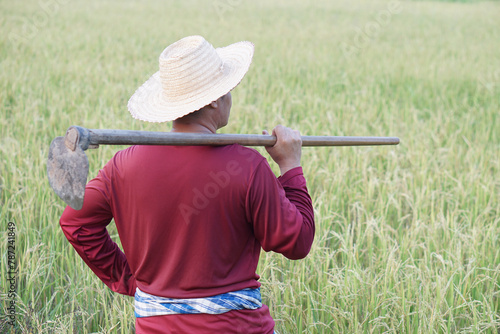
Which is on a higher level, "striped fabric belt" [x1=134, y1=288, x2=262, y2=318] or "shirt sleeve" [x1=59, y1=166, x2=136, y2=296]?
"shirt sleeve" [x1=59, y1=166, x2=136, y2=296]

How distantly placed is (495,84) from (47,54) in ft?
18.2

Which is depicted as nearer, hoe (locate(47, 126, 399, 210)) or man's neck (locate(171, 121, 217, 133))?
hoe (locate(47, 126, 399, 210))

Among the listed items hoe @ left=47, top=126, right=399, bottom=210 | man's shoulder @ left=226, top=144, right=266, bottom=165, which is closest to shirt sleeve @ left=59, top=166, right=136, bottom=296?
hoe @ left=47, top=126, right=399, bottom=210

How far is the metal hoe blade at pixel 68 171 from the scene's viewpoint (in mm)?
1111

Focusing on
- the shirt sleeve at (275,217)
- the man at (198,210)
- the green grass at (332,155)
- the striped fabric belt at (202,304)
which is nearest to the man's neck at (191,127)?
Answer: the man at (198,210)

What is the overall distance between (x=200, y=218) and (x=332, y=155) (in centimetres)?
264

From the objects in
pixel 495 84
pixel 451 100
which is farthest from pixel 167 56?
pixel 495 84

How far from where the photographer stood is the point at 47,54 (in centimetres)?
706

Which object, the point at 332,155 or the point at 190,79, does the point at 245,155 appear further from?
the point at 332,155

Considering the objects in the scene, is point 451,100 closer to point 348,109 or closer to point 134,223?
point 348,109

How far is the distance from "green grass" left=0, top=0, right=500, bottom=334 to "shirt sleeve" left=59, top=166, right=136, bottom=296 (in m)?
0.39

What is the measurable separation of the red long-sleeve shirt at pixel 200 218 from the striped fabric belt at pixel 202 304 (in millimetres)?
13

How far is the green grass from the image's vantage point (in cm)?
215

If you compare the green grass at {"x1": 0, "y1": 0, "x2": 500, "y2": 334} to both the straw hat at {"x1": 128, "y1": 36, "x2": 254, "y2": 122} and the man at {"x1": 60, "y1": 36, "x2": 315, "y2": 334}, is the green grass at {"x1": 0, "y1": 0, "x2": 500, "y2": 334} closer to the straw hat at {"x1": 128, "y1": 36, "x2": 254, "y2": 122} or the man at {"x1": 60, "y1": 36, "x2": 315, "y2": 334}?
the man at {"x1": 60, "y1": 36, "x2": 315, "y2": 334}
